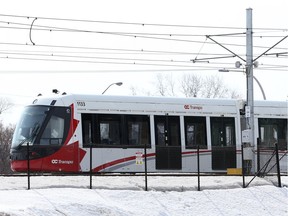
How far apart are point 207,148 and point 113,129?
13.4 ft

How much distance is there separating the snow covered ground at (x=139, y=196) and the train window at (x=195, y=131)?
3496 millimetres

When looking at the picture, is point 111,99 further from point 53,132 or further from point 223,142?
point 223,142

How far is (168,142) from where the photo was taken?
30.2 m

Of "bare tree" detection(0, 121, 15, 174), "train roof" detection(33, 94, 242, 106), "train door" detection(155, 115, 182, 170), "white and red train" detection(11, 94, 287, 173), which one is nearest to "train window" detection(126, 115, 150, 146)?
"white and red train" detection(11, 94, 287, 173)

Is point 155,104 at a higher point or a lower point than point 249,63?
lower

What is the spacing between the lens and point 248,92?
103 feet

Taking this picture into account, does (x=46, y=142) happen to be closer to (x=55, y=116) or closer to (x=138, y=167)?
→ (x=55, y=116)

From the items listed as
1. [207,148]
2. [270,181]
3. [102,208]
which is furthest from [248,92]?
[102,208]

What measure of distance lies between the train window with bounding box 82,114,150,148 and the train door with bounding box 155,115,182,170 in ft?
1.78

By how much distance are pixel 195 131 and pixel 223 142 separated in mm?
1494

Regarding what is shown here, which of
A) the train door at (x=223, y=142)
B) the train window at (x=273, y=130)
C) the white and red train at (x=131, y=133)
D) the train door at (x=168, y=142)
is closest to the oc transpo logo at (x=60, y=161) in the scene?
the white and red train at (x=131, y=133)

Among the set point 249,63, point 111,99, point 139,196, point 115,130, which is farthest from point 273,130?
point 139,196

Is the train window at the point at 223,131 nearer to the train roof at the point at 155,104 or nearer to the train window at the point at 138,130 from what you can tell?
the train roof at the point at 155,104

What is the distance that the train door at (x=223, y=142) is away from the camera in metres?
30.3
